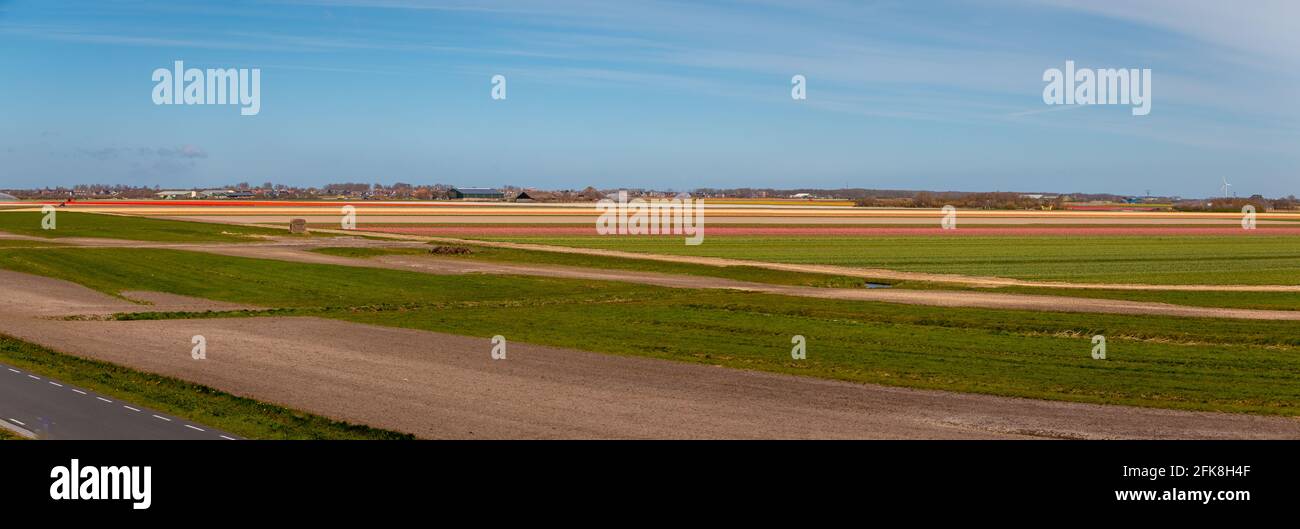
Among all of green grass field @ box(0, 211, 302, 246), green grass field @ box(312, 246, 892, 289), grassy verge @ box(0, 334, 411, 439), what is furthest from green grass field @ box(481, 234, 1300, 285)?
grassy verge @ box(0, 334, 411, 439)

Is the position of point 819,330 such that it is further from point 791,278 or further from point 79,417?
point 79,417

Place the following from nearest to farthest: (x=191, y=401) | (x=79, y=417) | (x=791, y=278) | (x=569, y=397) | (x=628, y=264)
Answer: (x=79, y=417) < (x=191, y=401) < (x=569, y=397) < (x=791, y=278) < (x=628, y=264)

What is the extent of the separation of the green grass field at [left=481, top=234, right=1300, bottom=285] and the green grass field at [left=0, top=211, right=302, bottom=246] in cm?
2546

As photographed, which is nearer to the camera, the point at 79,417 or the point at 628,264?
the point at 79,417

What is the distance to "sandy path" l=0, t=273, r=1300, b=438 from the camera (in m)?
22.1

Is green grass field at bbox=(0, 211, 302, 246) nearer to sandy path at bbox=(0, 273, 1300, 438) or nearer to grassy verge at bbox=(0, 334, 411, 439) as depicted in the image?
sandy path at bbox=(0, 273, 1300, 438)

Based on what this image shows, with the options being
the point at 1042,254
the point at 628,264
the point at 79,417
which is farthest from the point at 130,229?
the point at 79,417

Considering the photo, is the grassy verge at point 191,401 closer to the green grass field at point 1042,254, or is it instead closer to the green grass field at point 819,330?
the green grass field at point 819,330

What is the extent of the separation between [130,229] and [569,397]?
276 feet

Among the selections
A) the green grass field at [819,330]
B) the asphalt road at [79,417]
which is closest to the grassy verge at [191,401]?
the asphalt road at [79,417]

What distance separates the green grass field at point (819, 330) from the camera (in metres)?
28.2

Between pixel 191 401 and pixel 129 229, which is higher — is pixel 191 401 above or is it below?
below

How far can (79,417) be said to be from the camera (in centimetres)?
2183

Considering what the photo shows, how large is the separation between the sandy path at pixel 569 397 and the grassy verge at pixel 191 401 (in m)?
0.77
